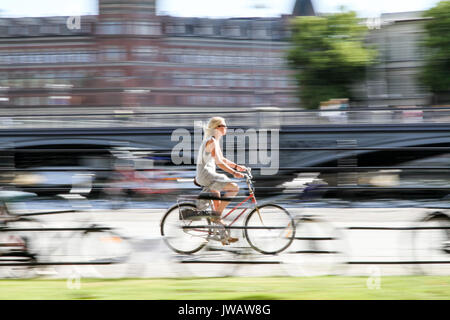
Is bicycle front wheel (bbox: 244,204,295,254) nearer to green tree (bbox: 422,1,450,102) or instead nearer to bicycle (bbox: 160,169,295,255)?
bicycle (bbox: 160,169,295,255)

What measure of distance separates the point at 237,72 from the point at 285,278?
40.1m

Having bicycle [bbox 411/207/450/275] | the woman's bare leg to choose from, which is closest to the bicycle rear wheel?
the woman's bare leg

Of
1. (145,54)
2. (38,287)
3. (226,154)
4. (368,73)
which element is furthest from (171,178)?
(145,54)

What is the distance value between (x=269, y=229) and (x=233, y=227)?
0.32 m

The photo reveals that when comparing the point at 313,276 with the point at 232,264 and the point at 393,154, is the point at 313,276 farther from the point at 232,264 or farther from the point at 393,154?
the point at 393,154

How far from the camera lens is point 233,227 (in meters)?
5.21

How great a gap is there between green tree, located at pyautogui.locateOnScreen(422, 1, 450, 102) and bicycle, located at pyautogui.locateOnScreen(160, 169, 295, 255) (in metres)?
33.1

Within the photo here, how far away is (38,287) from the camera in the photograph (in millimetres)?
4133

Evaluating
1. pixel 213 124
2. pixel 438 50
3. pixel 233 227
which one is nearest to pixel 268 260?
pixel 233 227

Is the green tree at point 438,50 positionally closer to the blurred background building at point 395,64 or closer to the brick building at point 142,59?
the blurred background building at point 395,64

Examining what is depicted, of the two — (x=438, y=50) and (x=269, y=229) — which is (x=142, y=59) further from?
(x=269, y=229)

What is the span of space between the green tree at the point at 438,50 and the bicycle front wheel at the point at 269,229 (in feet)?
109

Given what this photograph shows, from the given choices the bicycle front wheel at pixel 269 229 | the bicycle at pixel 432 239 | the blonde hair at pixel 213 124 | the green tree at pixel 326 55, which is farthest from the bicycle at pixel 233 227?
the green tree at pixel 326 55
